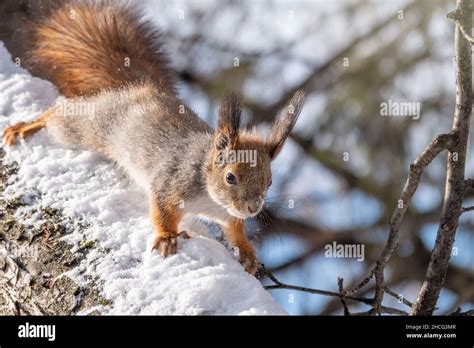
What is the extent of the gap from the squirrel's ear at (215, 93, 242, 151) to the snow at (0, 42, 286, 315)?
300 millimetres

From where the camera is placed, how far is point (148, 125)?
2.76 meters

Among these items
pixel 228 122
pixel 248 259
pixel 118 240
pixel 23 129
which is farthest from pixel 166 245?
pixel 23 129

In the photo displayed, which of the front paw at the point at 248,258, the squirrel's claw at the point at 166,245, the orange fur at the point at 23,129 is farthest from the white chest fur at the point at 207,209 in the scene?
the orange fur at the point at 23,129

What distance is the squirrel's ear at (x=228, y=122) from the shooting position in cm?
239

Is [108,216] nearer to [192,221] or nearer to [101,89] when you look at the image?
[192,221]

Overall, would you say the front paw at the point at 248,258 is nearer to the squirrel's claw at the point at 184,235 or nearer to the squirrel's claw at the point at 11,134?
the squirrel's claw at the point at 184,235

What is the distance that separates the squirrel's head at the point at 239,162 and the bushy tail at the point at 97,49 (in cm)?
63

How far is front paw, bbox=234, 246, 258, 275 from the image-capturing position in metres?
2.38

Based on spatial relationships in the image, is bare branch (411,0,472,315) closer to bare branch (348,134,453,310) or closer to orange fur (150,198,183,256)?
bare branch (348,134,453,310)

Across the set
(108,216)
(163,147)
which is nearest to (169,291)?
(108,216)

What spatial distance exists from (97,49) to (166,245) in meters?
1.32

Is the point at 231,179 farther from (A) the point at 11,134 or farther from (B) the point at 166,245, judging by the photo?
(A) the point at 11,134

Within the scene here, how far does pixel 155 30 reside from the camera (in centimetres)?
336
